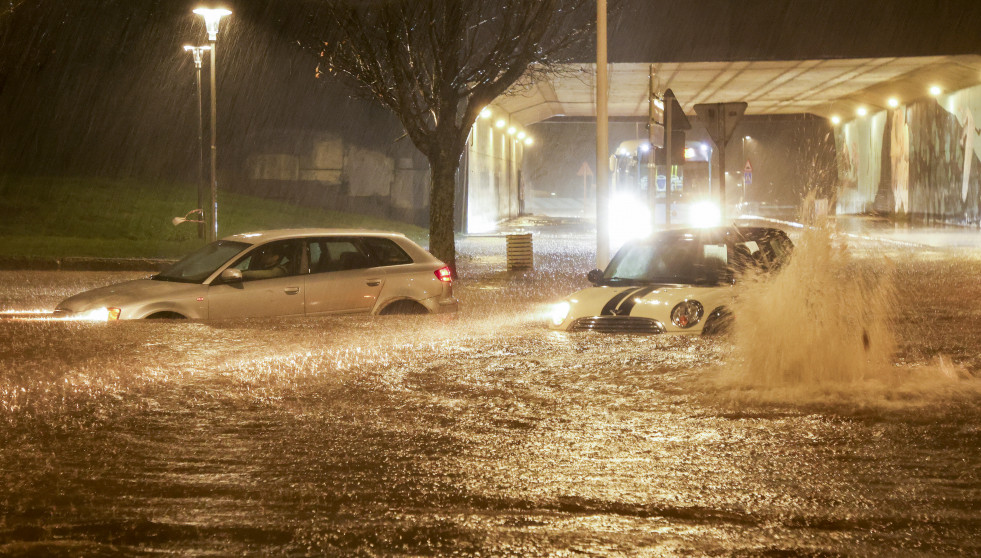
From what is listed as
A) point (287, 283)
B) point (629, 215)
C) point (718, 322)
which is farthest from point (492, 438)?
point (629, 215)

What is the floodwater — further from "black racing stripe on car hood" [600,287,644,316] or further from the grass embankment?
the grass embankment

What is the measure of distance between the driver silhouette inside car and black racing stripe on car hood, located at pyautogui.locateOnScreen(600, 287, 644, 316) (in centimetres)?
361

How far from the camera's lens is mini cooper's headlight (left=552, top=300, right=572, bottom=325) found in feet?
37.8

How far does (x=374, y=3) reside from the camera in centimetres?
2192

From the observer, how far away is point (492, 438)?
714cm

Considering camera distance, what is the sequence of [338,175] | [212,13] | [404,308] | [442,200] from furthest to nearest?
[338,175]
[212,13]
[442,200]
[404,308]

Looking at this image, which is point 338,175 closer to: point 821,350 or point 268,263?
point 268,263

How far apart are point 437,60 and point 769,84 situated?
78.8 ft

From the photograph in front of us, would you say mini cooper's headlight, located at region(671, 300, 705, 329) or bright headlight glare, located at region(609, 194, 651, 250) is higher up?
bright headlight glare, located at region(609, 194, 651, 250)

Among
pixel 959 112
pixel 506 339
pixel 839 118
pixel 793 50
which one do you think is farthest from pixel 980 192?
pixel 506 339

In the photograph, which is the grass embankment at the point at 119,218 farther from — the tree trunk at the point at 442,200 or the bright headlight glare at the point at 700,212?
the bright headlight glare at the point at 700,212

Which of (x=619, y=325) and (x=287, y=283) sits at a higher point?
(x=287, y=283)

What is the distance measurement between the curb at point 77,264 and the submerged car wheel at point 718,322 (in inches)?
610

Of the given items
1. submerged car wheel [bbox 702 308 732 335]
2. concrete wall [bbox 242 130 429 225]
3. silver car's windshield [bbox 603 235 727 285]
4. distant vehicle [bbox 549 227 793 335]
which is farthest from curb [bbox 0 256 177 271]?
concrete wall [bbox 242 130 429 225]
